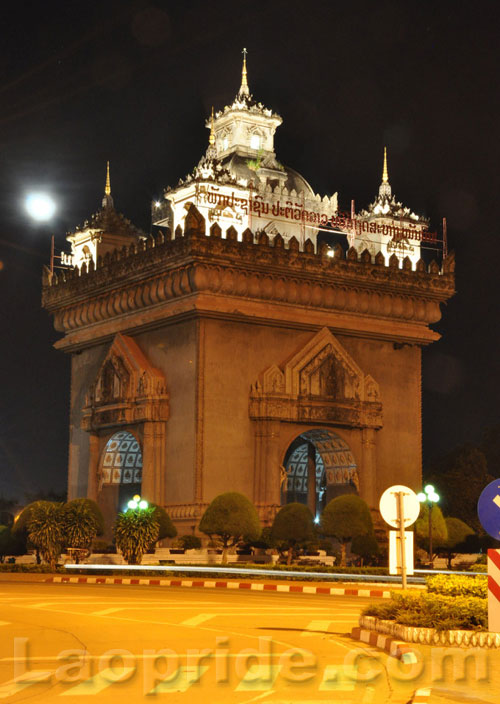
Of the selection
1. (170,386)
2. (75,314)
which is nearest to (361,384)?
(170,386)

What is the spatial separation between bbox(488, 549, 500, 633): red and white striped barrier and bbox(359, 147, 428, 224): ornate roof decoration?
4344 cm

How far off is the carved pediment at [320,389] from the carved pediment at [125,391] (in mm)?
3110

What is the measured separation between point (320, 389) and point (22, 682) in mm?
30695

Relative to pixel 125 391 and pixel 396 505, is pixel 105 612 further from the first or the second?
pixel 125 391

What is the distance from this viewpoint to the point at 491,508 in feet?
41.1

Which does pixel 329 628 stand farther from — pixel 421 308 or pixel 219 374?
pixel 421 308

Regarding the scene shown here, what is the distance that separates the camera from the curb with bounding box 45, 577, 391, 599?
23.9 m

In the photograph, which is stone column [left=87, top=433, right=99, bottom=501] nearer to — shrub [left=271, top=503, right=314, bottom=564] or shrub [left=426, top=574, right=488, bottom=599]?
shrub [left=271, top=503, right=314, bottom=564]

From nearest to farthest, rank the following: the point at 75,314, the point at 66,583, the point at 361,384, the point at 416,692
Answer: the point at 416,692
the point at 66,583
the point at 361,384
the point at 75,314

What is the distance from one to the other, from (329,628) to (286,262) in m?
25.2

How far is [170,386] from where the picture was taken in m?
39.9

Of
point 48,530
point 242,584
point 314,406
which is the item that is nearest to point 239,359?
point 314,406

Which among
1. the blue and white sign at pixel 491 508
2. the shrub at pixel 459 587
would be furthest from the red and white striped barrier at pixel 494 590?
the shrub at pixel 459 587

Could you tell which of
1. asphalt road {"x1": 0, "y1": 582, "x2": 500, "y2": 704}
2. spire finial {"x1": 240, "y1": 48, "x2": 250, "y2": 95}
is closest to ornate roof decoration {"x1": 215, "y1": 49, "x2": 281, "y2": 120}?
spire finial {"x1": 240, "y1": 48, "x2": 250, "y2": 95}
